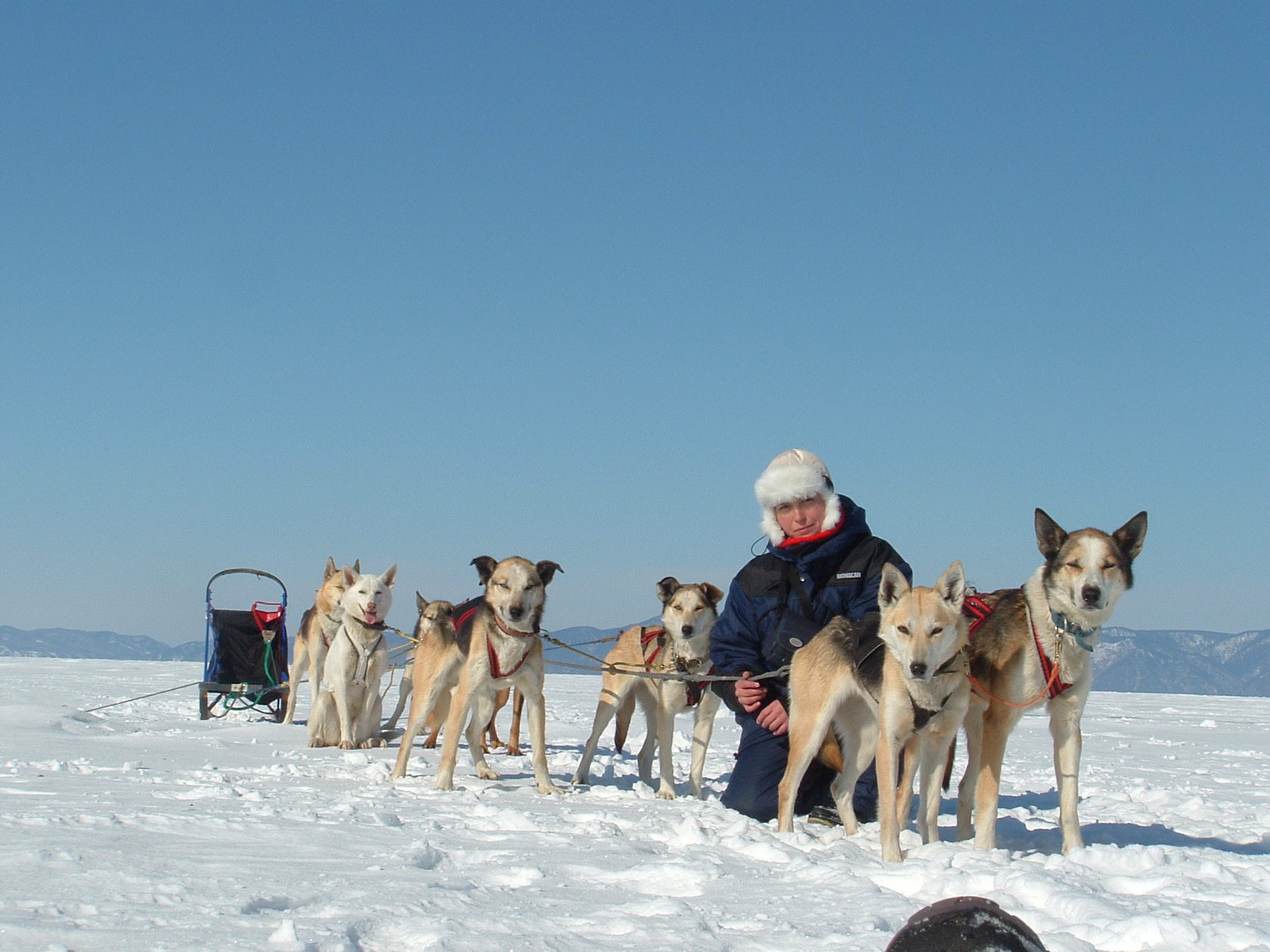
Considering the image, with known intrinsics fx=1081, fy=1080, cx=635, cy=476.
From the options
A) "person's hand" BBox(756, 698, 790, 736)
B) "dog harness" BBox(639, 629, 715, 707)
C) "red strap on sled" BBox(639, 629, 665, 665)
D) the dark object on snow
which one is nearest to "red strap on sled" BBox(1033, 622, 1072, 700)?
"person's hand" BBox(756, 698, 790, 736)

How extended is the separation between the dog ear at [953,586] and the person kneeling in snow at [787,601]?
107 centimetres

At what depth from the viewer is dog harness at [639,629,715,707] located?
6.16 metres

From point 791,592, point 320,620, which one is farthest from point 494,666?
point 320,620

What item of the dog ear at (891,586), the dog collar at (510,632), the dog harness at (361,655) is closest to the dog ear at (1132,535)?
the dog ear at (891,586)

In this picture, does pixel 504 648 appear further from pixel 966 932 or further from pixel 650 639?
pixel 966 932

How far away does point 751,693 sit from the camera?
18.3 feet

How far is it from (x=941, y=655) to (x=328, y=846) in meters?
2.35

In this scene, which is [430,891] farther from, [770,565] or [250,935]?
[770,565]

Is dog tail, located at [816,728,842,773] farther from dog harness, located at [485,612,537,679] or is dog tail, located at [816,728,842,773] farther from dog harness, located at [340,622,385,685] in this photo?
dog harness, located at [340,622,385,685]

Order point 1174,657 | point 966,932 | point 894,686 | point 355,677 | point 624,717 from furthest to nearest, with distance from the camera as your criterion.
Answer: point 1174,657 → point 355,677 → point 624,717 → point 894,686 → point 966,932

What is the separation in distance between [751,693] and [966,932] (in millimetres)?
3545

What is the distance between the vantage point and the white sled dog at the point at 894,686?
4148mm

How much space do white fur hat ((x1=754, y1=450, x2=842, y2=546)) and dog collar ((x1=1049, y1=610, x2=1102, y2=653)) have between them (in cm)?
148

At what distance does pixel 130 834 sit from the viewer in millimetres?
3615
